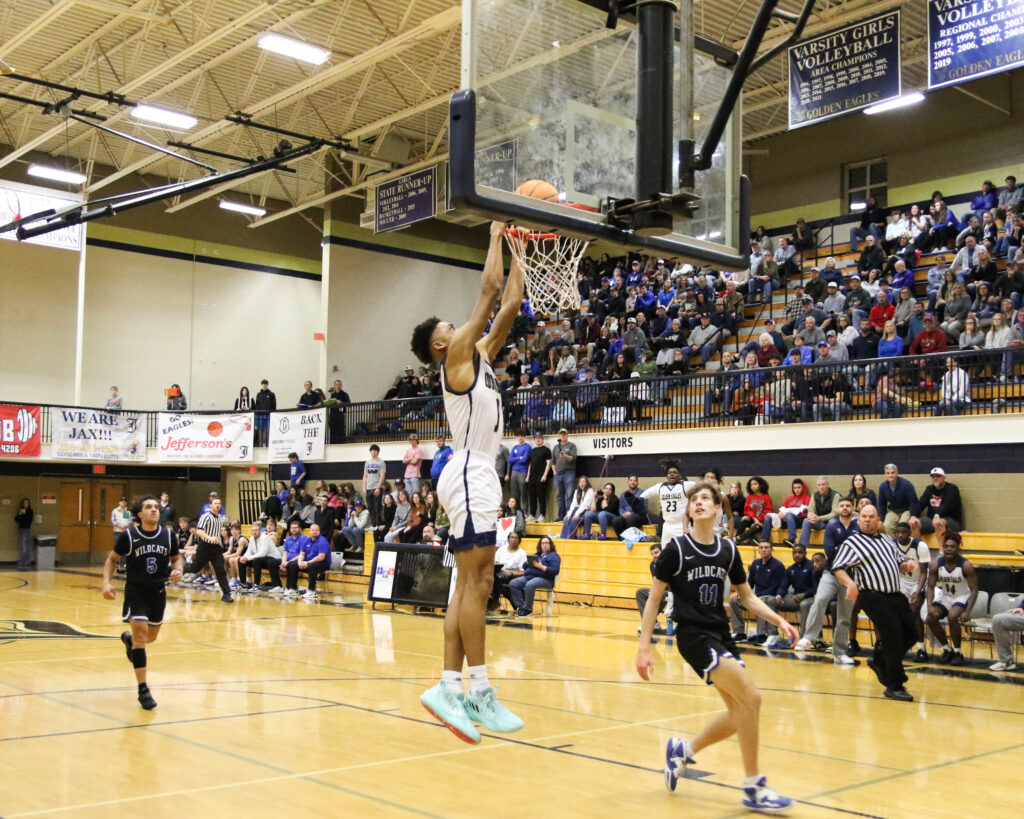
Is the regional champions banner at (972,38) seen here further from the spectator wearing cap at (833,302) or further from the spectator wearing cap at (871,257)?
the spectator wearing cap at (871,257)

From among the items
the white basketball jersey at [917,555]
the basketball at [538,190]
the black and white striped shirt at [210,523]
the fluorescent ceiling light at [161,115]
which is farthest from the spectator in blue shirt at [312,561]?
the basketball at [538,190]

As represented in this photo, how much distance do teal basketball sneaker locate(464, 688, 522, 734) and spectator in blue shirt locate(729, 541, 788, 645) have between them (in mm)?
8141

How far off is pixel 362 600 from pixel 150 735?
36.8 feet

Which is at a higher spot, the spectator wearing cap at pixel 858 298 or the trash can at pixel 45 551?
the spectator wearing cap at pixel 858 298

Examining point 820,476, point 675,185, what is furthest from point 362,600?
point 675,185

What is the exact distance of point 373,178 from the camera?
2642 centimetres

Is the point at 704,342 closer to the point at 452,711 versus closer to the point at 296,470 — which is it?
the point at 296,470

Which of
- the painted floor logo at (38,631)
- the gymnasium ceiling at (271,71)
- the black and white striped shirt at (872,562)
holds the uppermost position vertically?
the gymnasium ceiling at (271,71)

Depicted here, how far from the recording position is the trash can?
2703 cm

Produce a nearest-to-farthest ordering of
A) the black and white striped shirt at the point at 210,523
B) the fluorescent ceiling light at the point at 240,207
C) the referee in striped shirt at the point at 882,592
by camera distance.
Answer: the referee in striped shirt at the point at 882,592 → the black and white striped shirt at the point at 210,523 → the fluorescent ceiling light at the point at 240,207

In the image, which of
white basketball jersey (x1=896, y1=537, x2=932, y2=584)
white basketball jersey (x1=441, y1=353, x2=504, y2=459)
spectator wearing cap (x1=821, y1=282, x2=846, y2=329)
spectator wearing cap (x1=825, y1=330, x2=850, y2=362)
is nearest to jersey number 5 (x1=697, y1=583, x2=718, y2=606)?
white basketball jersey (x1=441, y1=353, x2=504, y2=459)

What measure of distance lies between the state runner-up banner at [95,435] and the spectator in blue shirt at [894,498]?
732 inches

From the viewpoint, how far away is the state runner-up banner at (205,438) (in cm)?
2591

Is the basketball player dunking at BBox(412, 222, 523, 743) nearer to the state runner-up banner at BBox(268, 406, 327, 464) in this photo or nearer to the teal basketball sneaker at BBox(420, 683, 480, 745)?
the teal basketball sneaker at BBox(420, 683, 480, 745)
